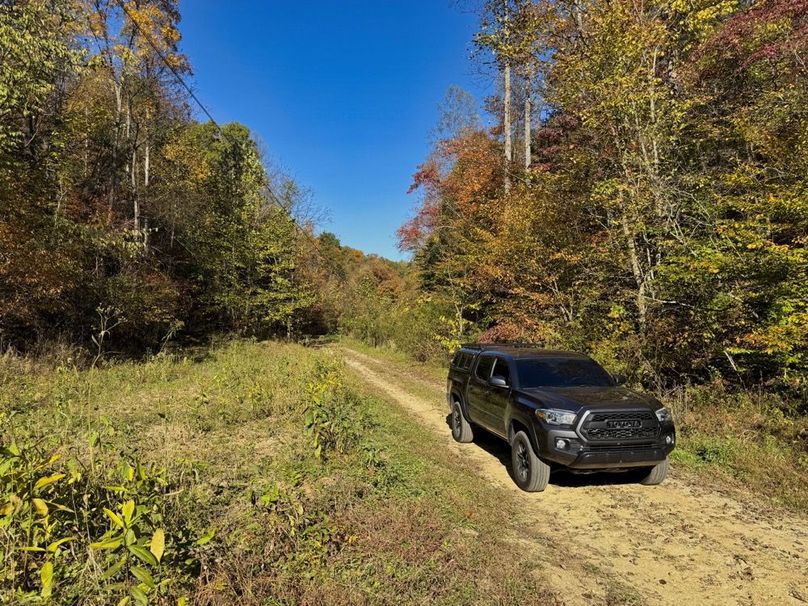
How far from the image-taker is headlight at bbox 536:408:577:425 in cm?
571

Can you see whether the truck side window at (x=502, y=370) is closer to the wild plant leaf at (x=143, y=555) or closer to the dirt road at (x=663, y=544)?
the dirt road at (x=663, y=544)

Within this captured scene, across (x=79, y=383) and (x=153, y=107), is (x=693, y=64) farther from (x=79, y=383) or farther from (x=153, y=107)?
(x=153, y=107)

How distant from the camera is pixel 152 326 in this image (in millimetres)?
19641

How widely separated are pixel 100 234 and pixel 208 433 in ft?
30.4

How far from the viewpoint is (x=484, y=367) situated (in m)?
8.20

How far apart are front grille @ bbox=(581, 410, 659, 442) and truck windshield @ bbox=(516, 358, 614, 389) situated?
102cm

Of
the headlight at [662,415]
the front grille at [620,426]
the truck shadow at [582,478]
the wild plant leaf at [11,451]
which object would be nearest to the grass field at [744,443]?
the truck shadow at [582,478]

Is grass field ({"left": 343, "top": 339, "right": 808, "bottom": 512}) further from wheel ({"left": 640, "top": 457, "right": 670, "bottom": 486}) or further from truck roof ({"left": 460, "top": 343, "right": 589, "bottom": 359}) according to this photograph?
truck roof ({"left": 460, "top": 343, "right": 589, "bottom": 359})

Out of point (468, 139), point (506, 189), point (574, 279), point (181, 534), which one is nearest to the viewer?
point (181, 534)

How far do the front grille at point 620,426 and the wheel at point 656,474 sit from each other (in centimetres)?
71

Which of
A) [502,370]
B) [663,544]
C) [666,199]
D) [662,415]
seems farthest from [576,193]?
[663,544]

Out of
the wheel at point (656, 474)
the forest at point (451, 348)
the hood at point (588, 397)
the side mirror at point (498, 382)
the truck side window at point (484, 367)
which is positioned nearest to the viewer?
the forest at point (451, 348)

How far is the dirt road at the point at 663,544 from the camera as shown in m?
3.93

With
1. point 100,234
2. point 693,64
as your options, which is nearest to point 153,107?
point 100,234
